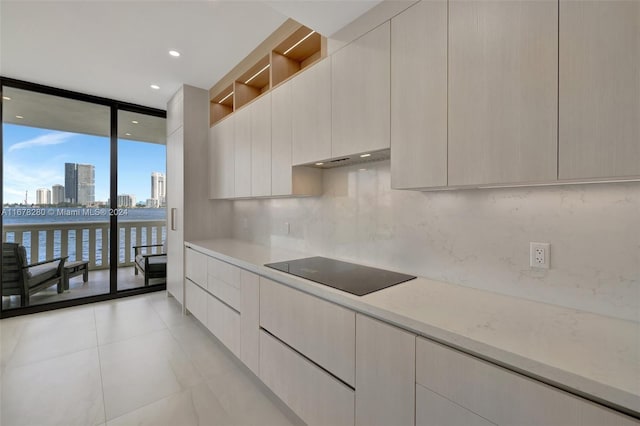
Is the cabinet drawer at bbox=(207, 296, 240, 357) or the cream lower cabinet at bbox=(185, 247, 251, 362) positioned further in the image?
the cabinet drawer at bbox=(207, 296, 240, 357)

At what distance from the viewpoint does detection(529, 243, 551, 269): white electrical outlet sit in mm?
1222

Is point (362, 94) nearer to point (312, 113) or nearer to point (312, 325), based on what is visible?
point (312, 113)

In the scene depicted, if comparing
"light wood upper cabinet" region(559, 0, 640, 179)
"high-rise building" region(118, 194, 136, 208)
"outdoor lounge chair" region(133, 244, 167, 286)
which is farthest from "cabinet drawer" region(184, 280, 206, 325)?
"light wood upper cabinet" region(559, 0, 640, 179)

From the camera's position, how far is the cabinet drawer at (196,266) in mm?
2849

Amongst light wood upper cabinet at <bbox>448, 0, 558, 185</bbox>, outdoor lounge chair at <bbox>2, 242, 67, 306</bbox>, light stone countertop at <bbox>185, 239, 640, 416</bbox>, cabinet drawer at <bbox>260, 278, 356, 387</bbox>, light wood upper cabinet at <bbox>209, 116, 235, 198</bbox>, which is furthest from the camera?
outdoor lounge chair at <bbox>2, 242, 67, 306</bbox>

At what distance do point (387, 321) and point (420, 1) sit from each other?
1536mm

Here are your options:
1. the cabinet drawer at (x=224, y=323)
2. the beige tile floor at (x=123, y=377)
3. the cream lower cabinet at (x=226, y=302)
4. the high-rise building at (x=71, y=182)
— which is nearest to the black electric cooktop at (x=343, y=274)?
the cream lower cabinet at (x=226, y=302)

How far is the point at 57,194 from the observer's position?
362 cm

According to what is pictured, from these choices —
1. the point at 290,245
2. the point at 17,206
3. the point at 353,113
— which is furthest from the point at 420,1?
the point at 17,206

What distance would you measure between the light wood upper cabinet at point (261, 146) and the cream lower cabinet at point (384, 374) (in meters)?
1.59

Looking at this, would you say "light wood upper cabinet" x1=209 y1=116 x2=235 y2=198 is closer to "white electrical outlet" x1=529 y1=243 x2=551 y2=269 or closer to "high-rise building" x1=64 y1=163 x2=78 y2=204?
"high-rise building" x1=64 y1=163 x2=78 y2=204

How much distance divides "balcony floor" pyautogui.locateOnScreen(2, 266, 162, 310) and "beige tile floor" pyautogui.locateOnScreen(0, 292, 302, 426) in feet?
1.05

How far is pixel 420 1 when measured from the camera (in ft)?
4.45

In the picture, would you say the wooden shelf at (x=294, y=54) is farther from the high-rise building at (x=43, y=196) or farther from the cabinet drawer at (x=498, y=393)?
the high-rise building at (x=43, y=196)
